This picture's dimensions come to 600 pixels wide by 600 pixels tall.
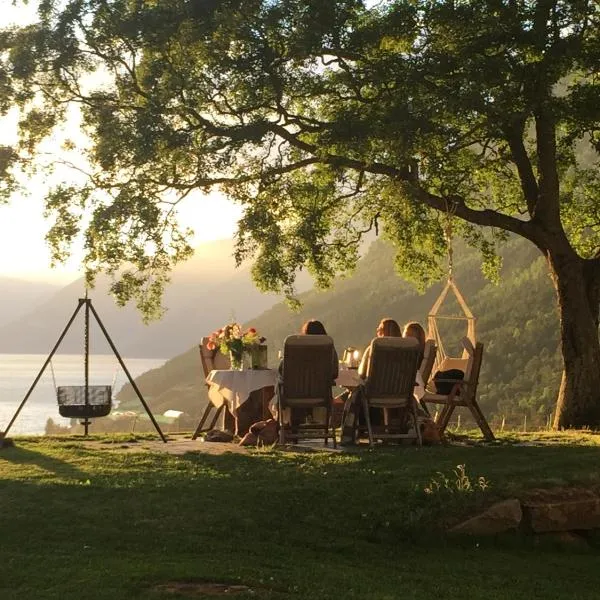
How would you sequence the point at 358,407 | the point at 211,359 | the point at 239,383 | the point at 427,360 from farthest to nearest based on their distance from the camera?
the point at 211,359
the point at 427,360
the point at 239,383
the point at 358,407

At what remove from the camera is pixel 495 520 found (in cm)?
679

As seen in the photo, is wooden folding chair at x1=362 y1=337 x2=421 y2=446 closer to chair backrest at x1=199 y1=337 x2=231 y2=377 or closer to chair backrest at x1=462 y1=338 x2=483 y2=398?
chair backrest at x1=462 y1=338 x2=483 y2=398

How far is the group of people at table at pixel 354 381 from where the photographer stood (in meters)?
9.72

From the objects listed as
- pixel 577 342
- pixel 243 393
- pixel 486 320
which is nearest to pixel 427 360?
pixel 243 393

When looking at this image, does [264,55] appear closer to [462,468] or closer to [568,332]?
[568,332]

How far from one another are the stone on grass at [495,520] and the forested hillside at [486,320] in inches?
1610

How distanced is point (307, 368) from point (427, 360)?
77.2 inches

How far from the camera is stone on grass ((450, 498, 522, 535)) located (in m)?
6.70

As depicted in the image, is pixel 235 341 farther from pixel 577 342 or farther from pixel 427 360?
pixel 577 342

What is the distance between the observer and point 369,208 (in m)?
16.7

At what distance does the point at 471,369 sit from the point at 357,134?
3541 mm

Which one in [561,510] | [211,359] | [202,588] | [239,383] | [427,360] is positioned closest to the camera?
[202,588]

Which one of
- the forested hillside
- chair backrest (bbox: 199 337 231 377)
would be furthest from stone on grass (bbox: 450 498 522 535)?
the forested hillside

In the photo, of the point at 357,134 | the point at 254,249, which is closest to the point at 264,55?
the point at 357,134
